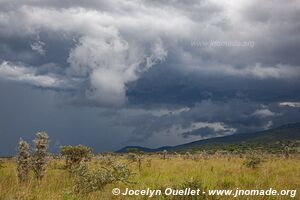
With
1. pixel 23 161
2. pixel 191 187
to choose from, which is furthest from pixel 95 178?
pixel 23 161

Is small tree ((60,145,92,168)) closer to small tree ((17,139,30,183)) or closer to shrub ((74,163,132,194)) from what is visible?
small tree ((17,139,30,183))

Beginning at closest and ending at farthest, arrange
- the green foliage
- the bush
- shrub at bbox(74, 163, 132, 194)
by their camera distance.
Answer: the bush, shrub at bbox(74, 163, 132, 194), the green foliage

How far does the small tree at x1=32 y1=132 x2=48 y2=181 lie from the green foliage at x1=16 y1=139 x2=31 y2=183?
32cm

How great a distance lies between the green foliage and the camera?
1763cm

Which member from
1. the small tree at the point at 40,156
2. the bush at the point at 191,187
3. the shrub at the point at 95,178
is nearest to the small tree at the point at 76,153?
the small tree at the point at 40,156

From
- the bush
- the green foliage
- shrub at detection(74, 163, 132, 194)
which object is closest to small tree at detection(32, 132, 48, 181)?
the green foliage

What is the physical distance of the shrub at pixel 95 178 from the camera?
1452 cm

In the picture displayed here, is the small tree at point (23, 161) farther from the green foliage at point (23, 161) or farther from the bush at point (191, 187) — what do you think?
the bush at point (191, 187)

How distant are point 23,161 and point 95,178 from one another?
4.55 metres

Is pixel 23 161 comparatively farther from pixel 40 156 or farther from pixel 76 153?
pixel 76 153

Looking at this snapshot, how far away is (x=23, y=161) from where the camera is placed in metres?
18.0

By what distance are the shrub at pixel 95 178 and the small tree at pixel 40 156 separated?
10.9 feet

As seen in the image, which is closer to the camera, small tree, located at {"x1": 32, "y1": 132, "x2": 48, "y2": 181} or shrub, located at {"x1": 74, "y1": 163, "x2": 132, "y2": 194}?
shrub, located at {"x1": 74, "y1": 163, "x2": 132, "y2": 194}

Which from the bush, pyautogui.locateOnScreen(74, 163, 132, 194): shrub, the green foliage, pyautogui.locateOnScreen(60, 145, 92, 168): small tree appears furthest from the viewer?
pyautogui.locateOnScreen(60, 145, 92, 168): small tree
